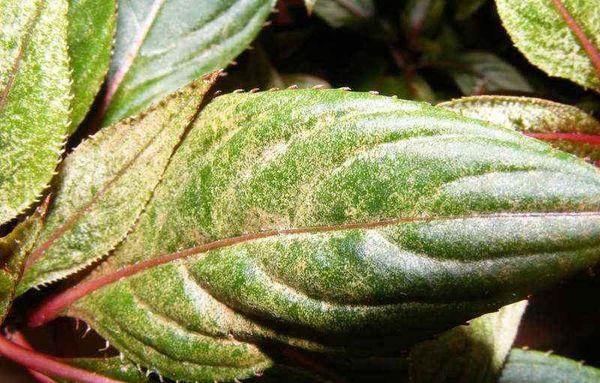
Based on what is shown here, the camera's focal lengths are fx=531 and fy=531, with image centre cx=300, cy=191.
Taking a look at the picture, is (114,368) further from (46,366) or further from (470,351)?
(470,351)

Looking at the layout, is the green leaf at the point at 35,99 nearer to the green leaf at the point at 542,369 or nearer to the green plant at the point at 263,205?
the green plant at the point at 263,205

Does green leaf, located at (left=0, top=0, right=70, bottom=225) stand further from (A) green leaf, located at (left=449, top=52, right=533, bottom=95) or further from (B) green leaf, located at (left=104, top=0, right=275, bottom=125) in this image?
(A) green leaf, located at (left=449, top=52, right=533, bottom=95)

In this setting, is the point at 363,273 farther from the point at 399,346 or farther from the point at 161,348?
the point at 161,348

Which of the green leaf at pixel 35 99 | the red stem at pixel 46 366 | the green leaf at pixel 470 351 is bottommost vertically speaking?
the green leaf at pixel 470 351

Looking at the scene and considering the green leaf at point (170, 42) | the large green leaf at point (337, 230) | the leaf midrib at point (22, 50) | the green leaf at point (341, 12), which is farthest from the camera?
the green leaf at point (341, 12)

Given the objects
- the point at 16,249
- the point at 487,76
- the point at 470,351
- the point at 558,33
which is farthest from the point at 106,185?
the point at 487,76

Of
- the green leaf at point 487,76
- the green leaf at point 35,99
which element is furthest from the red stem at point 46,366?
the green leaf at point 487,76
